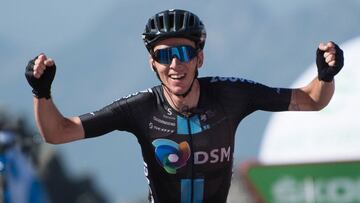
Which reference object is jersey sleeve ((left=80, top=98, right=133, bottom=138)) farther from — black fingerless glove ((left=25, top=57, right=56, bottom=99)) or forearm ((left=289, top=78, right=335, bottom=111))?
forearm ((left=289, top=78, right=335, bottom=111))

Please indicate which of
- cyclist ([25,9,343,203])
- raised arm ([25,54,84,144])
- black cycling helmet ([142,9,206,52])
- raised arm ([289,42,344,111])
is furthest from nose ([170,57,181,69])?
raised arm ([289,42,344,111])

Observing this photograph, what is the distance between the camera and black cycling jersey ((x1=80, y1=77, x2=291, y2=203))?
34.7 ft

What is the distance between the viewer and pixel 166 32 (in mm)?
10500

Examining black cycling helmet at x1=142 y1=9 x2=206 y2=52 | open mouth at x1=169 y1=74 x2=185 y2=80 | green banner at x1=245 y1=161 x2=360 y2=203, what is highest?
black cycling helmet at x1=142 y1=9 x2=206 y2=52

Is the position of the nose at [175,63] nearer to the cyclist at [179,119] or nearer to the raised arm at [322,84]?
the cyclist at [179,119]

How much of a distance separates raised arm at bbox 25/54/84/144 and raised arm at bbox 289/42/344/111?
5.87 feet

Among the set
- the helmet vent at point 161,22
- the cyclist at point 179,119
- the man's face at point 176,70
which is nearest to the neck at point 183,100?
the cyclist at point 179,119

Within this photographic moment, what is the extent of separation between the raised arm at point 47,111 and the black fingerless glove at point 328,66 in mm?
1940

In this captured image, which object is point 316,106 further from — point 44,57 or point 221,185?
point 44,57

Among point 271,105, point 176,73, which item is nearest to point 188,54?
point 176,73

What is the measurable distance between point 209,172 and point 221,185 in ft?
0.53

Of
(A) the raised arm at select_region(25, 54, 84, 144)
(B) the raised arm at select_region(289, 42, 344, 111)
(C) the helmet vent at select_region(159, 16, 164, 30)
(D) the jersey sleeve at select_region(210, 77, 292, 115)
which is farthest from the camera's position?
(D) the jersey sleeve at select_region(210, 77, 292, 115)

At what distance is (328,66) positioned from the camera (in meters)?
10.7

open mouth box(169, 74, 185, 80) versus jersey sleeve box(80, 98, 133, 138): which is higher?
open mouth box(169, 74, 185, 80)
